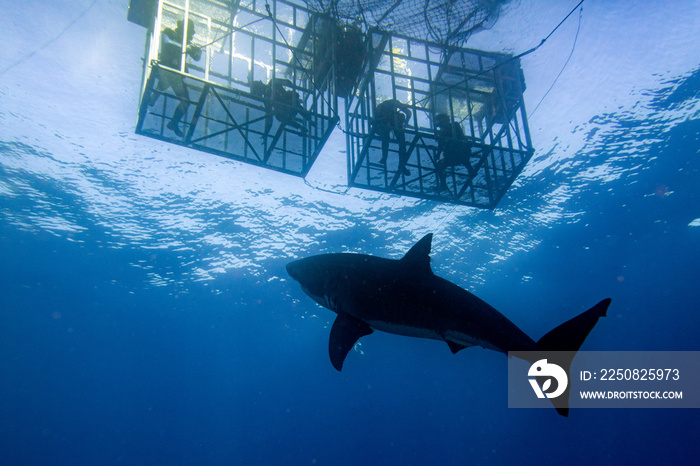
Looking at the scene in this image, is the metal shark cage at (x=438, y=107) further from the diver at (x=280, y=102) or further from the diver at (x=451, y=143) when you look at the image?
the diver at (x=280, y=102)

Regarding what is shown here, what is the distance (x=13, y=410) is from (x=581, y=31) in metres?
88.0

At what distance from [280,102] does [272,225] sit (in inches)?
518

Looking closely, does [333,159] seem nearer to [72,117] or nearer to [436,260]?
[72,117]

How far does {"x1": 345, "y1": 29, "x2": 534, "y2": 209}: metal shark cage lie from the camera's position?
9.13 meters

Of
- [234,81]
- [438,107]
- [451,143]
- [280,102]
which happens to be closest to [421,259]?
[280,102]

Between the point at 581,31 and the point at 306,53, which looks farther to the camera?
the point at 581,31

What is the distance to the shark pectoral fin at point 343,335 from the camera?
12.1ft

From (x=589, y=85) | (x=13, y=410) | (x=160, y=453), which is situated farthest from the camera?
(x=160, y=453)

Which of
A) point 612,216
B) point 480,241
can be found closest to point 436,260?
point 480,241

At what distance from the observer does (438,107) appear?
1028cm

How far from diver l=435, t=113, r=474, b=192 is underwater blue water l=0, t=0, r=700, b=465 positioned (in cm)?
326

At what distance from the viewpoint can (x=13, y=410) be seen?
177ft

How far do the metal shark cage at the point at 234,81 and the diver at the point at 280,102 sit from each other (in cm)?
2

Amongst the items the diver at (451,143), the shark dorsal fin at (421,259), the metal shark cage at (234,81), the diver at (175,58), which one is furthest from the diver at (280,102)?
the shark dorsal fin at (421,259)
